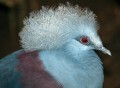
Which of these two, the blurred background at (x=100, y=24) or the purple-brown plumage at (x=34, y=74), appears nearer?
the purple-brown plumage at (x=34, y=74)

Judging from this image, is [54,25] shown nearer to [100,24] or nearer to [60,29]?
[60,29]

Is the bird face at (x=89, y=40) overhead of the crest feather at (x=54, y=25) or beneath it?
beneath

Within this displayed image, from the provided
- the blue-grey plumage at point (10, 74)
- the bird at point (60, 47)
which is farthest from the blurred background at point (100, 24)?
the bird at point (60, 47)

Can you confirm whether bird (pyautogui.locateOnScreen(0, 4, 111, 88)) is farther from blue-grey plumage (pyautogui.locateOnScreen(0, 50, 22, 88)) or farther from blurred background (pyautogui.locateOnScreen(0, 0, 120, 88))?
blurred background (pyautogui.locateOnScreen(0, 0, 120, 88))

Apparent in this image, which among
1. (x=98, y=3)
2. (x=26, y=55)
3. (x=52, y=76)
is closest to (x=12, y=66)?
(x=26, y=55)

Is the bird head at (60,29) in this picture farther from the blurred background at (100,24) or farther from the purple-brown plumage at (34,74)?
the blurred background at (100,24)

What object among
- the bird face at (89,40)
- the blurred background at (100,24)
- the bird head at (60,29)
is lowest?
the bird face at (89,40)

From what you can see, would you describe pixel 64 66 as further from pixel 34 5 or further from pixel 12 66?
pixel 34 5

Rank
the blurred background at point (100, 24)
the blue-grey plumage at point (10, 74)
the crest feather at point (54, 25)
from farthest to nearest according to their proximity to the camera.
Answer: the blurred background at point (100, 24) < the blue-grey plumage at point (10, 74) < the crest feather at point (54, 25)
